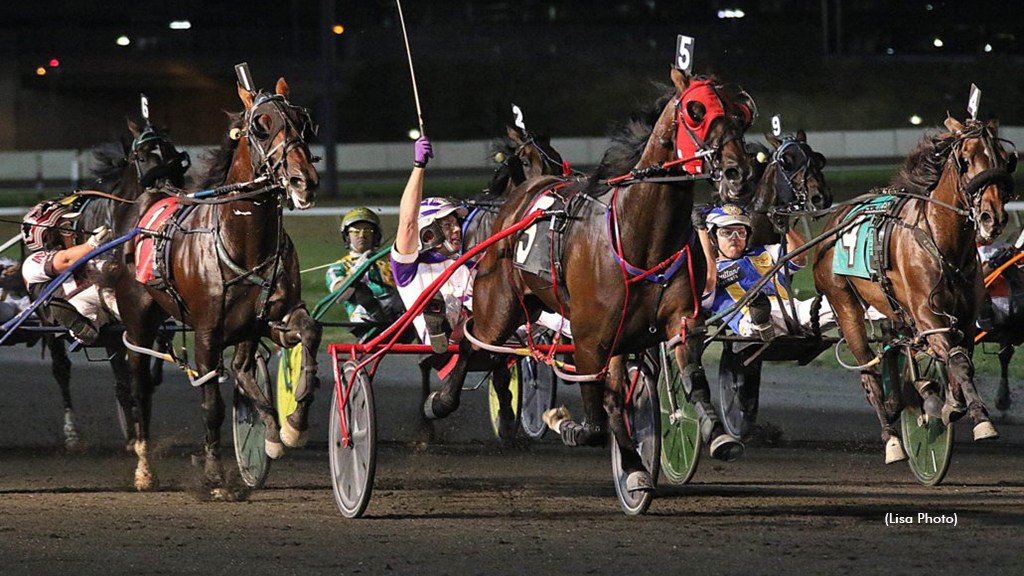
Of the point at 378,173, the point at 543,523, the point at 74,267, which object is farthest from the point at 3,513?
the point at 378,173

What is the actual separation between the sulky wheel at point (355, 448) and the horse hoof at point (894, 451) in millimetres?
2540

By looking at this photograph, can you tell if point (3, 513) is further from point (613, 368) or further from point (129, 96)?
point (129, 96)

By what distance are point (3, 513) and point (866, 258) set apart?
420 cm

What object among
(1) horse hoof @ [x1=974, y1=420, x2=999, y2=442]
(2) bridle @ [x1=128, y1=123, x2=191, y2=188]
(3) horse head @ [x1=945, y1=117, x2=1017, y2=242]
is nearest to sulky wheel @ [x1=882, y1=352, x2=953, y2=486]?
(1) horse hoof @ [x1=974, y1=420, x2=999, y2=442]

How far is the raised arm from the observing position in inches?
281

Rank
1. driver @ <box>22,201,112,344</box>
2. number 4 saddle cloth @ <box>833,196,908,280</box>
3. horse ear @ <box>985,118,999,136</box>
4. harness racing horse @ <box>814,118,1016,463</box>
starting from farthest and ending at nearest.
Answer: driver @ <box>22,201,112,344</box> → number 4 saddle cloth @ <box>833,196,908,280</box> → horse ear @ <box>985,118,999,136</box> → harness racing horse @ <box>814,118,1016,463</box>

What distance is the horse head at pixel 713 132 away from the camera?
6277 millimetres

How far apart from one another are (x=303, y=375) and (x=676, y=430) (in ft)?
6.27

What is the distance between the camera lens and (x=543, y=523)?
6809 mm

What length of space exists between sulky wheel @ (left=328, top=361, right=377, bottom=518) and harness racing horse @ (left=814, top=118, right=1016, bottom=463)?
8.29 feet

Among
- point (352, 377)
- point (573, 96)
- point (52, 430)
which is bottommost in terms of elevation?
point (52, 430)

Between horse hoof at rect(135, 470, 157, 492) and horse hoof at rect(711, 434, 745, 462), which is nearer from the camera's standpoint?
horse hoof at rect(711, 434, 745, 462)

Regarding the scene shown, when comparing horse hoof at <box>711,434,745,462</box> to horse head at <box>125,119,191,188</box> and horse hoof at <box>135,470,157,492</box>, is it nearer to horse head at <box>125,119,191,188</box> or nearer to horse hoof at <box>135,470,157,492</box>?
horse hoof at <box>135,470,157,492</box>

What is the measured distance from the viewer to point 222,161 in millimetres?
7891
